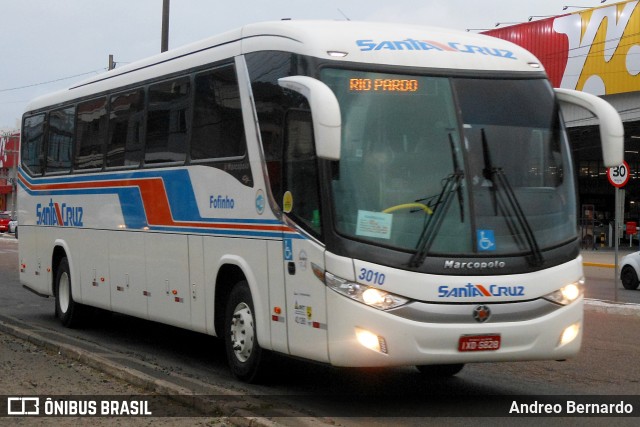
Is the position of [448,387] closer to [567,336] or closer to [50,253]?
[567,336]

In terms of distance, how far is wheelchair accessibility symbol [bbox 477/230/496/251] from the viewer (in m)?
8.39

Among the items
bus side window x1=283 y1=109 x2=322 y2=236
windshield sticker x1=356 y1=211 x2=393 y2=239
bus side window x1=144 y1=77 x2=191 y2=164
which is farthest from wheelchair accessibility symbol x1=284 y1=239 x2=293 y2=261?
bus side window x1=144 y1=77 x2=191 y2=164

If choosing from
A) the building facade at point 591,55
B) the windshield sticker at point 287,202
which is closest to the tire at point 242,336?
the windshield sticker at point 287,202

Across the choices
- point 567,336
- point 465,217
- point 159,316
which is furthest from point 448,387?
point 159,316

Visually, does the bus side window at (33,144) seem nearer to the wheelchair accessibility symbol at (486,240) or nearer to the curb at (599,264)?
the wheelchair accessibility symbol at (486,240)

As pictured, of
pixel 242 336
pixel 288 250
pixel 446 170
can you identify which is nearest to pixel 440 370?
pixel 242 336

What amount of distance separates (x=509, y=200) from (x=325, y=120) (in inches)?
67.2

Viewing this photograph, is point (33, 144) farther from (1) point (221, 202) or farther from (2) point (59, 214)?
(1) point (221, 202)

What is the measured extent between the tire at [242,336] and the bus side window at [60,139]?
19.3ft

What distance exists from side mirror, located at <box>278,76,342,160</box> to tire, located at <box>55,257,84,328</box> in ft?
26.0

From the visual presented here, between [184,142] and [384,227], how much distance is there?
148 inches

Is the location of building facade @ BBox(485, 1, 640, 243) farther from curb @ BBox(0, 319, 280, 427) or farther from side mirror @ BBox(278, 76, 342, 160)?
side mirror @ BBox(278, 76, 342, 160)

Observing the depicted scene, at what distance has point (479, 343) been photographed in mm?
8258

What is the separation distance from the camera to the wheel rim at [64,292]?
15414mm
